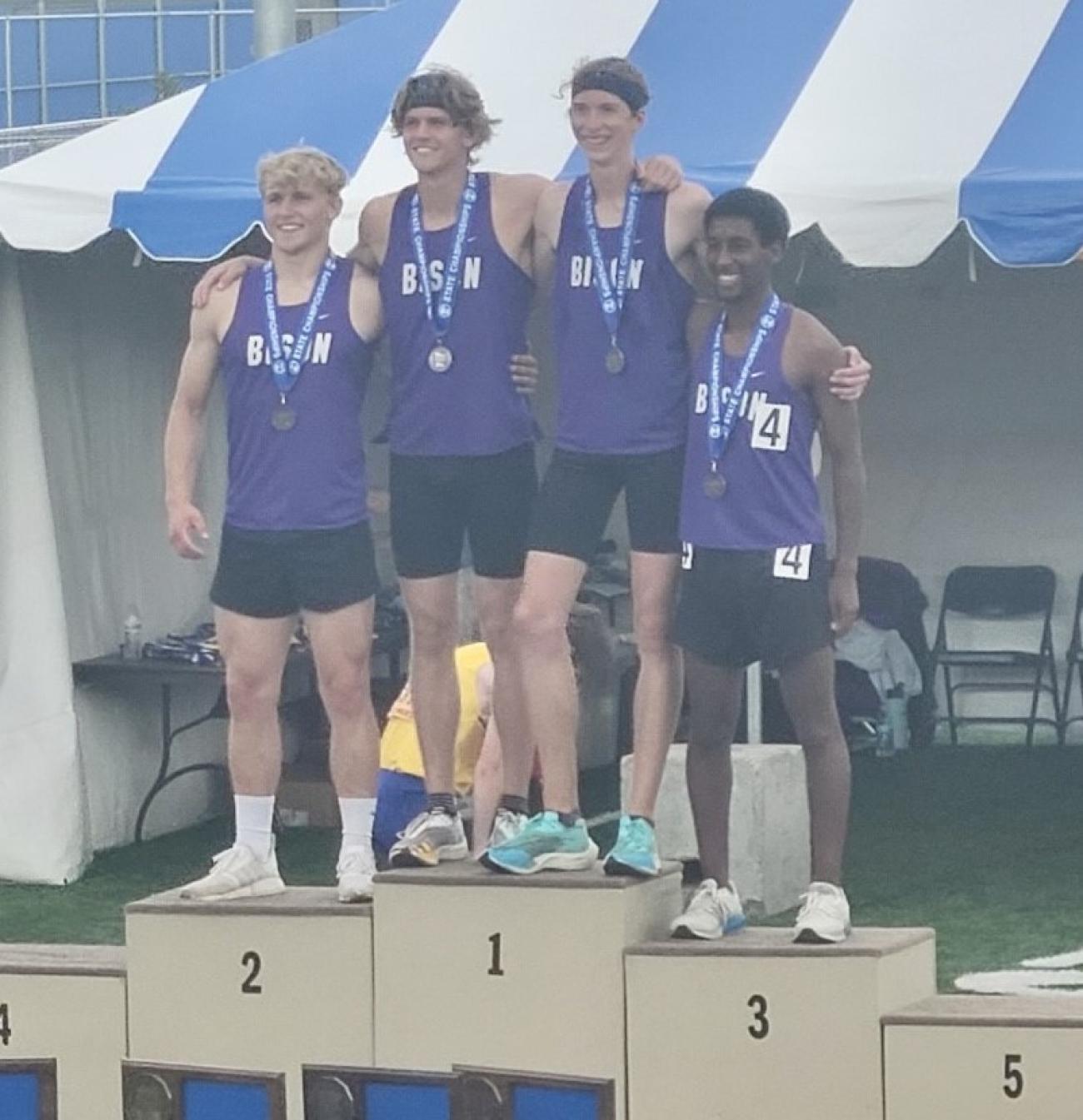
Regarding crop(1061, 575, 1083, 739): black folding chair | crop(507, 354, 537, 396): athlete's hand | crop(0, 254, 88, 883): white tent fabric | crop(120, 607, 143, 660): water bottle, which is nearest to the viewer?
crop(507, 354, 537, 396): athlete's hand

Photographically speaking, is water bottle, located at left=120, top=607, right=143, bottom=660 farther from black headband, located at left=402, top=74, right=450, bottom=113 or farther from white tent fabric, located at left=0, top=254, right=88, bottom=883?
black headband, located at left=402, top=74, right=450, bottom=113

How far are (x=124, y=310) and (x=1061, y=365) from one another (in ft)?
12.7

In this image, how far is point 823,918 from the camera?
184 inches

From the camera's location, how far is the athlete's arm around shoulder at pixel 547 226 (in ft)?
16.2

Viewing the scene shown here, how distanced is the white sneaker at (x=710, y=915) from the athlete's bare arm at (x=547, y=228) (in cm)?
118

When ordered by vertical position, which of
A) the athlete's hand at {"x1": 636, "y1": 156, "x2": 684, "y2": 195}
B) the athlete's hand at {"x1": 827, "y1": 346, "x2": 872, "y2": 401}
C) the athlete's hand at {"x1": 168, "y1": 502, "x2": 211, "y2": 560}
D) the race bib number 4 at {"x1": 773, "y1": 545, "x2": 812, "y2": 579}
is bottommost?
the race bib number 4 at {"x1": 773, "y1": 545, "x2": 812, "y2": 579}

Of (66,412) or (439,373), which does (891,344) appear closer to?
(66,412)

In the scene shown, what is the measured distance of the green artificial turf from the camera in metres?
6.80

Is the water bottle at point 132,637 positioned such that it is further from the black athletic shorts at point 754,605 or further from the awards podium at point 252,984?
the black athletic shorts at point 754,605

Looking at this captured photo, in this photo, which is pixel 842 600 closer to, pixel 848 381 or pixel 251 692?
pixel 848 381

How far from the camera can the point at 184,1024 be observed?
4.98 m

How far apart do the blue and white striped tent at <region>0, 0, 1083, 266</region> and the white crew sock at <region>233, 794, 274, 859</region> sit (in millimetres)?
2163

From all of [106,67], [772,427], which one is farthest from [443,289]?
[106,67]

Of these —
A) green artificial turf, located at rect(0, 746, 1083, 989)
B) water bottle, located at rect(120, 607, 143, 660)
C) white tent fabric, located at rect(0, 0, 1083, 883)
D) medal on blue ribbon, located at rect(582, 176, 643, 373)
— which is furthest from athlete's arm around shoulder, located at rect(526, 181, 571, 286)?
water bottle, located at rect(120, 607, 143, 660)
